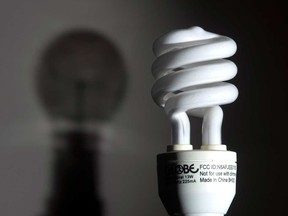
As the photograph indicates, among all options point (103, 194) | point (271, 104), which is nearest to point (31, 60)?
point (103, 194)

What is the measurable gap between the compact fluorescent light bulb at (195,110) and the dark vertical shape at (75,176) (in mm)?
142

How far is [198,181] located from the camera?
2.30ft

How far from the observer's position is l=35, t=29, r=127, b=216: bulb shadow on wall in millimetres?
830

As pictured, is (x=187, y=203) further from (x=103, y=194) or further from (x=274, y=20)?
(x=274, y=20)

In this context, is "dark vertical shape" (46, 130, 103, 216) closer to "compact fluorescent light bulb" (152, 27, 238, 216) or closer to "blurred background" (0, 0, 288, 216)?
"blurred background" (0, 0, 288, 216)

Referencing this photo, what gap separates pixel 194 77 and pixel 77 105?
203 millimetres

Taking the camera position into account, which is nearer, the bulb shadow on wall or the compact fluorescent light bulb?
→ the compact fluorescent light bulb

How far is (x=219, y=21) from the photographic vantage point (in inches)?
36.9

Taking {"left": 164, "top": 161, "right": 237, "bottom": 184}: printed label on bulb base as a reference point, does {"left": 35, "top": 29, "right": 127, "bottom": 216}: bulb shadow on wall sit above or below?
above

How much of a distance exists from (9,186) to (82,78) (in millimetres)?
172

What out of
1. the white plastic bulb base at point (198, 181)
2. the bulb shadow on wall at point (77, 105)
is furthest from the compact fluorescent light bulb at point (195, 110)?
the bulb shadow on wall at point (77, 105)

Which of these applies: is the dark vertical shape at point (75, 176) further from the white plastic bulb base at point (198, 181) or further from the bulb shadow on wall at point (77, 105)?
the white plastic bulb base at point (198, 181)

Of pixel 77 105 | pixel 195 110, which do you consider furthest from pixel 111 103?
pixel 195 110

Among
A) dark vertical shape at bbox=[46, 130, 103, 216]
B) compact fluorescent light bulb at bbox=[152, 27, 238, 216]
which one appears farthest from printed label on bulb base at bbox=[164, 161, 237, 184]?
dark vertical shape at bbox=[46, 130, 103, 216]
